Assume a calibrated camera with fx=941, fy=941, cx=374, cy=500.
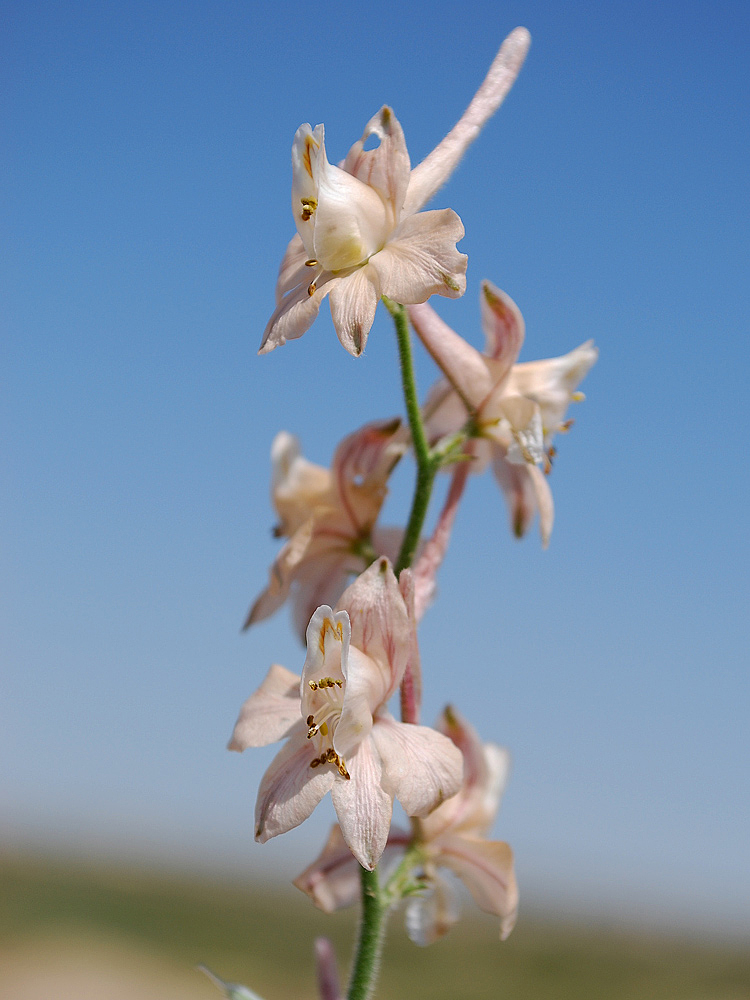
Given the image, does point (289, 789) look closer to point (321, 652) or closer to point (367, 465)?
point (321, 652)

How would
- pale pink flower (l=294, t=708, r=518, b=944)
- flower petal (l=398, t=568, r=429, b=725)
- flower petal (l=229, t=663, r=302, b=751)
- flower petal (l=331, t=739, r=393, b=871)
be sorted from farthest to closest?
pale pink flower (l=294, t=708, r=518, b=944), flower petal (l=398, t=568, r=429, b=725), flower petal (l=229, t=663, r=302, b=751), flower petal (l=331, t=739, r=393, b=871)

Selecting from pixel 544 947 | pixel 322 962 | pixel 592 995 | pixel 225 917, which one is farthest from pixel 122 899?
pixel 322 962

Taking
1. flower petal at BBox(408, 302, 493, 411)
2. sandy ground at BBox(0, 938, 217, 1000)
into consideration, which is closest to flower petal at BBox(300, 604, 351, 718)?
flower petal at BBox(408, 302, 493, 411)

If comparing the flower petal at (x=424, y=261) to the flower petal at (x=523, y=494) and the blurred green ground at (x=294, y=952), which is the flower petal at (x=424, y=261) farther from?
the blurred green ground at (x=294, y=952)

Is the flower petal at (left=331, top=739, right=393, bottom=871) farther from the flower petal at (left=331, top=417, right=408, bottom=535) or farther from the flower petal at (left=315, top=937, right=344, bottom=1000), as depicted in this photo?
the flower petal at (left=331, top=417, right=408, bottom=535)

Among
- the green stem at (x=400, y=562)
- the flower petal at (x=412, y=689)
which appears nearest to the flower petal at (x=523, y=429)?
the green stem at (x=400, y=562)

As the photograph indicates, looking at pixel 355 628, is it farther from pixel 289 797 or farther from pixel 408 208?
pixel 408 208
